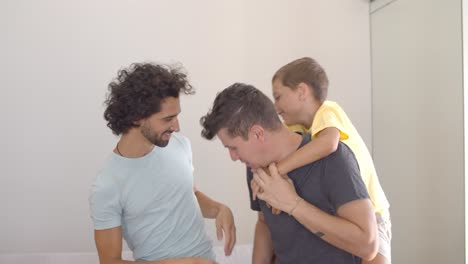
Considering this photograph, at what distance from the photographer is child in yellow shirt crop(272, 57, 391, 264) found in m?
1.56

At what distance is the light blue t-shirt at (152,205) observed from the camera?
1.47 meters

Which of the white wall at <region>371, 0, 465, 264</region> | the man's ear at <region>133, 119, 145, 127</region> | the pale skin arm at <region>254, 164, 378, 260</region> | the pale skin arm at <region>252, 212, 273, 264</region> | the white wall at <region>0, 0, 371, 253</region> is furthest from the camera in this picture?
the white wall at <region>0, 0, 371, 253</region>

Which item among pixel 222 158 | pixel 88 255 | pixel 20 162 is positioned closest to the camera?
pixel 88 255

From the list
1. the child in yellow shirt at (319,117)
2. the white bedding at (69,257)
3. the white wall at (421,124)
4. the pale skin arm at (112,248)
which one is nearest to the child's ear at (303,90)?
the child in yellow shirt at (319,117)

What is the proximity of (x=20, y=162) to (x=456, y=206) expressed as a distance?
2.40m

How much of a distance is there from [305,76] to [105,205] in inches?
33.6

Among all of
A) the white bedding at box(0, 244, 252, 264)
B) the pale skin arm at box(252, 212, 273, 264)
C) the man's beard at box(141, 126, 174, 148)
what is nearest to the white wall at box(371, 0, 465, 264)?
the white bedding at box(0, 244, 252, 264)

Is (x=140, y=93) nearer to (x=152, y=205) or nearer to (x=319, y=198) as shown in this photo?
(x=152, y=205)

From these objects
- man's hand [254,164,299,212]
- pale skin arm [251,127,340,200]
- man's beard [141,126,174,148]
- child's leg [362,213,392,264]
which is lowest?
child's leg [362,213,392,264]

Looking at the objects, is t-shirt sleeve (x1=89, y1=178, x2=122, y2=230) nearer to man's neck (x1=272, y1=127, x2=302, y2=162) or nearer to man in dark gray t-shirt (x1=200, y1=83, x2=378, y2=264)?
man in dark gray t-shirt (x1=200, y1=83, x2=378, y2=264)

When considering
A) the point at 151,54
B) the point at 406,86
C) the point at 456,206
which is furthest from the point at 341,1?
the point at 456,206

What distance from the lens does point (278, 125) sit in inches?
48.1

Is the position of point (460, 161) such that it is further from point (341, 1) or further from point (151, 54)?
point (151, 54)

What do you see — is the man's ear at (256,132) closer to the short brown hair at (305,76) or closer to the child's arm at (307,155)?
the child's arm at (307,155)
